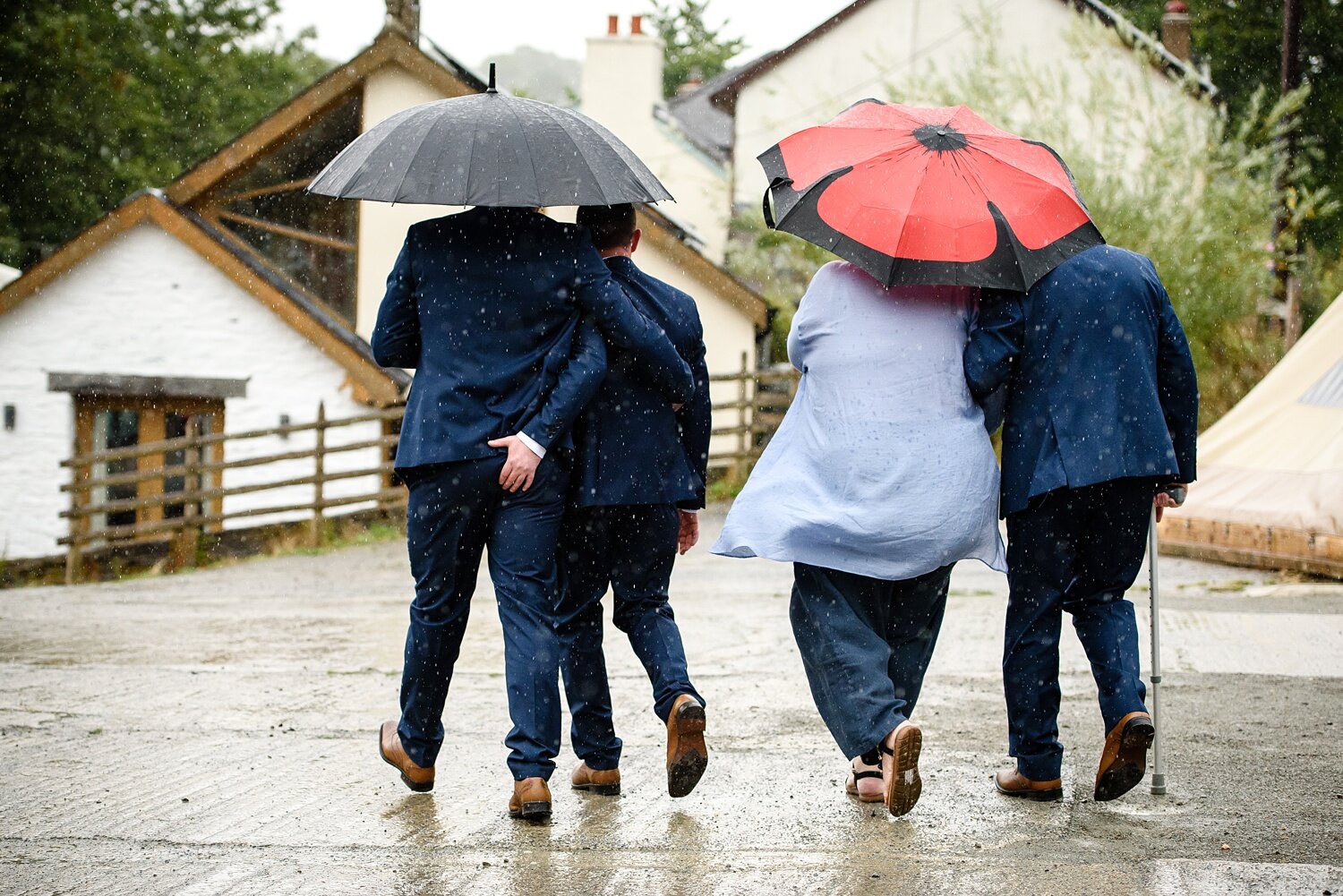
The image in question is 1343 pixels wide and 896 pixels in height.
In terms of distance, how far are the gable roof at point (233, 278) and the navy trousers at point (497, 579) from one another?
Result: 13.7 m

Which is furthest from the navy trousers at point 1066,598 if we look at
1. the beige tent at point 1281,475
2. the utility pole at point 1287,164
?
the utility pole at point 1287,164

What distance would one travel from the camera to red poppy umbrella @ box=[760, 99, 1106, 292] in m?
4.12

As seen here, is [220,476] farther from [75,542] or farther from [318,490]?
[75,542]

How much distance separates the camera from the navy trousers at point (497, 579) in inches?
163

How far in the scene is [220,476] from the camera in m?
17.2

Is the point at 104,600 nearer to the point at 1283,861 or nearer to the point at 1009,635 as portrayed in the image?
the point at 1009,635

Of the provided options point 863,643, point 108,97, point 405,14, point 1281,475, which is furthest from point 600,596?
point 108,97

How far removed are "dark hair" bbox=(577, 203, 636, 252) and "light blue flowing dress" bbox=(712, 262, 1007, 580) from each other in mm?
603

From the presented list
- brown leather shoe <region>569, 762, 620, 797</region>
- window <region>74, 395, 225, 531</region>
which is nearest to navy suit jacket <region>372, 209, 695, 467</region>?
brown leather shoe <region>569, 762, 620, 797</region>

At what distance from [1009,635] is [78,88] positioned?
36.2m

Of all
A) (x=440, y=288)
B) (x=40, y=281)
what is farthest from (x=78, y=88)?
(x=440, y=288)

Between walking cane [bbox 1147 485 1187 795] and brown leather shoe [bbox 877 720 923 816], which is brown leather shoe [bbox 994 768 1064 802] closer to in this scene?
→ walking cane [bbox 1147 485 1187 795]

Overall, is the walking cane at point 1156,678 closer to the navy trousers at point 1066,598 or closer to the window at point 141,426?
the navy trousers at point 1066,598

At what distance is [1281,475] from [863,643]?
7.72m
